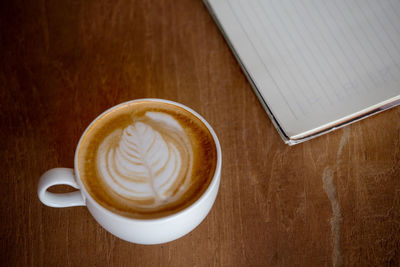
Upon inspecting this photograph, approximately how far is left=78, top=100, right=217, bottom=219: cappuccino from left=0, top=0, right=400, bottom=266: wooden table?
8 centimetres

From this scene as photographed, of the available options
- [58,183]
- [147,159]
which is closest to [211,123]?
[147,159]

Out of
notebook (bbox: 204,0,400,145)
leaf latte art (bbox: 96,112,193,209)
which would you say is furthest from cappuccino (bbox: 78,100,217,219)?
notebook (bbox: 204,0,400,145)

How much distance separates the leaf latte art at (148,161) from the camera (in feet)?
1.34

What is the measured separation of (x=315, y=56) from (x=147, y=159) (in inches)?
12.9

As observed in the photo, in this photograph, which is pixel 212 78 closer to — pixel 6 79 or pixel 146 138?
pixel 146 138

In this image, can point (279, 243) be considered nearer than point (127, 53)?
Yes

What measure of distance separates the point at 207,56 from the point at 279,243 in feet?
1.07

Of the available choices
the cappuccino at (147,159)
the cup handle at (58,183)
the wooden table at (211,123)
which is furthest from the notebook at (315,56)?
the cup handle at (58,183)

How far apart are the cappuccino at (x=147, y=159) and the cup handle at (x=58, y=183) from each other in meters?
0.02

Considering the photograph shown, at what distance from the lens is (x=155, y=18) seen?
0.59 m

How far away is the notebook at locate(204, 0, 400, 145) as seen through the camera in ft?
1.65

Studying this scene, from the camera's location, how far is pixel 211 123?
53 centimetres

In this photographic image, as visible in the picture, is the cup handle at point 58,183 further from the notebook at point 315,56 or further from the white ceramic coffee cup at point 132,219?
the notebook at point 315,56

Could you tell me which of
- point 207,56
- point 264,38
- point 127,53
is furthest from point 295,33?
point 127,53
